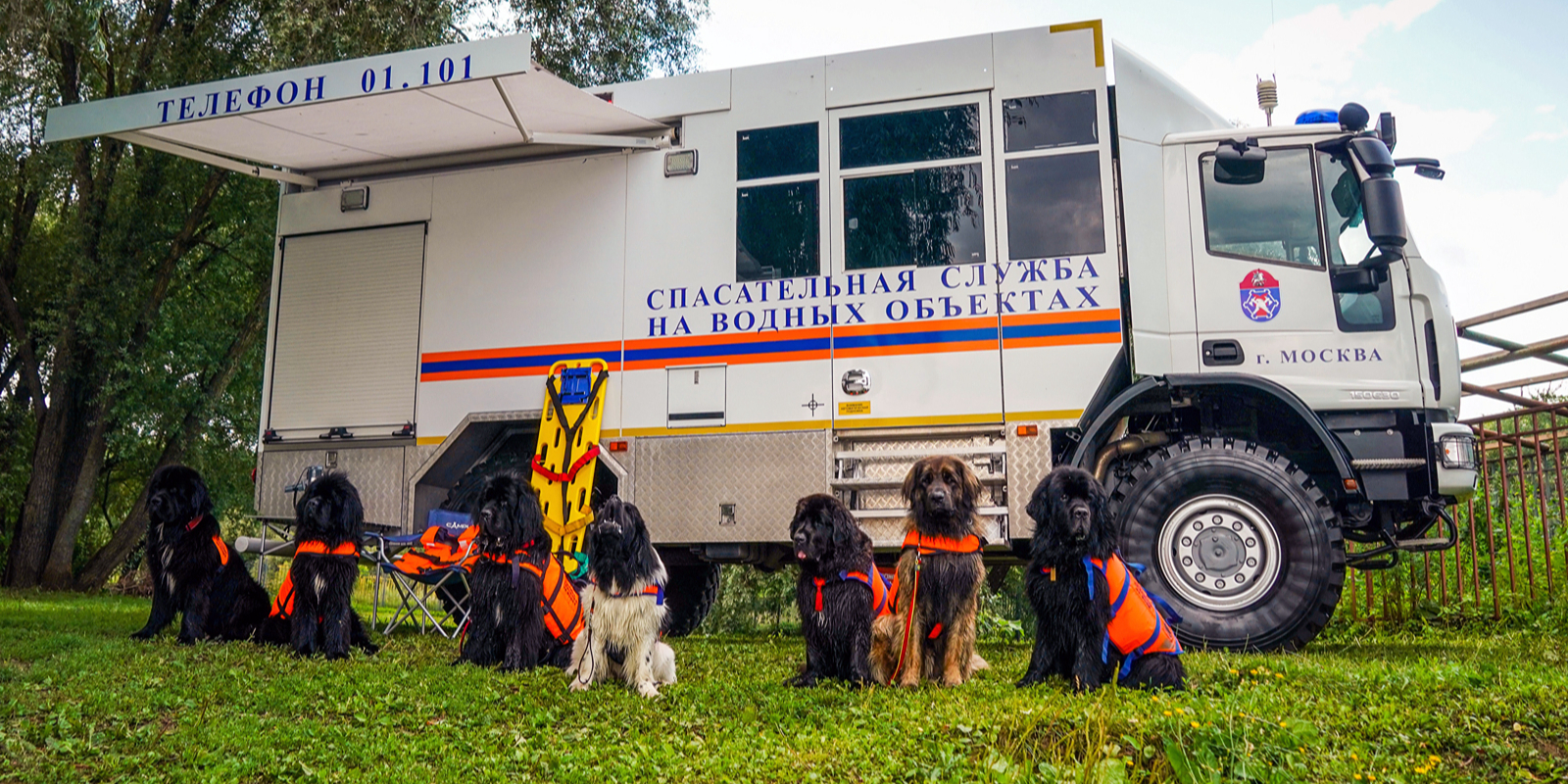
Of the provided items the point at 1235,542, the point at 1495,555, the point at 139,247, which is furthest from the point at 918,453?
the point at 139,247

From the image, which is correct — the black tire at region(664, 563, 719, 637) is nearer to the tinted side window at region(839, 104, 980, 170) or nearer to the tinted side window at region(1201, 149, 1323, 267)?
the tinted side window at region(839, 104, 980, 170)

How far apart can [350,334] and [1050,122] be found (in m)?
5.10

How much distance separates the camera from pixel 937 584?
495cm

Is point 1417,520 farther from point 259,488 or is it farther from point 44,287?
point 44,287

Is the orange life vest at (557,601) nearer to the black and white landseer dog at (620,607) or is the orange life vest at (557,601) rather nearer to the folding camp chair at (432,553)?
the black and white landseer dog at (620,607)

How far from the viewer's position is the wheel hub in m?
5.98

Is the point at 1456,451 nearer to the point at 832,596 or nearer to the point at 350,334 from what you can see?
the point at 832,596

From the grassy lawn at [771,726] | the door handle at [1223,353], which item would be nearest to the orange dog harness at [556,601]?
the grassy lawn at [771,726]

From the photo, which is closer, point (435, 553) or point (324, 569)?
point (324, 569)

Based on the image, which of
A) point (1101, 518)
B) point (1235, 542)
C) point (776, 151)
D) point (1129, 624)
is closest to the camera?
point (1129, 624)

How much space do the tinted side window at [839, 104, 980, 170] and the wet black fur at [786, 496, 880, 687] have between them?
272 centimetres

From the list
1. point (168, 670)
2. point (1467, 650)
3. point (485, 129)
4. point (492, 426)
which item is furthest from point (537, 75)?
point (1467, 650)

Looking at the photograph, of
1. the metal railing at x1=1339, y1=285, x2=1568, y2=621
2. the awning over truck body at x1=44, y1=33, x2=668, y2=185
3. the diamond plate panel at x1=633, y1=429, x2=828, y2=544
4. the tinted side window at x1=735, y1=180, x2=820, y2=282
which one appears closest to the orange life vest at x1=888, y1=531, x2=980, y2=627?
the diamond plate panel at x1=633, y1=429, x2=828, y2=544

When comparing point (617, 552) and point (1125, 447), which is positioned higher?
point (1125, 447)
